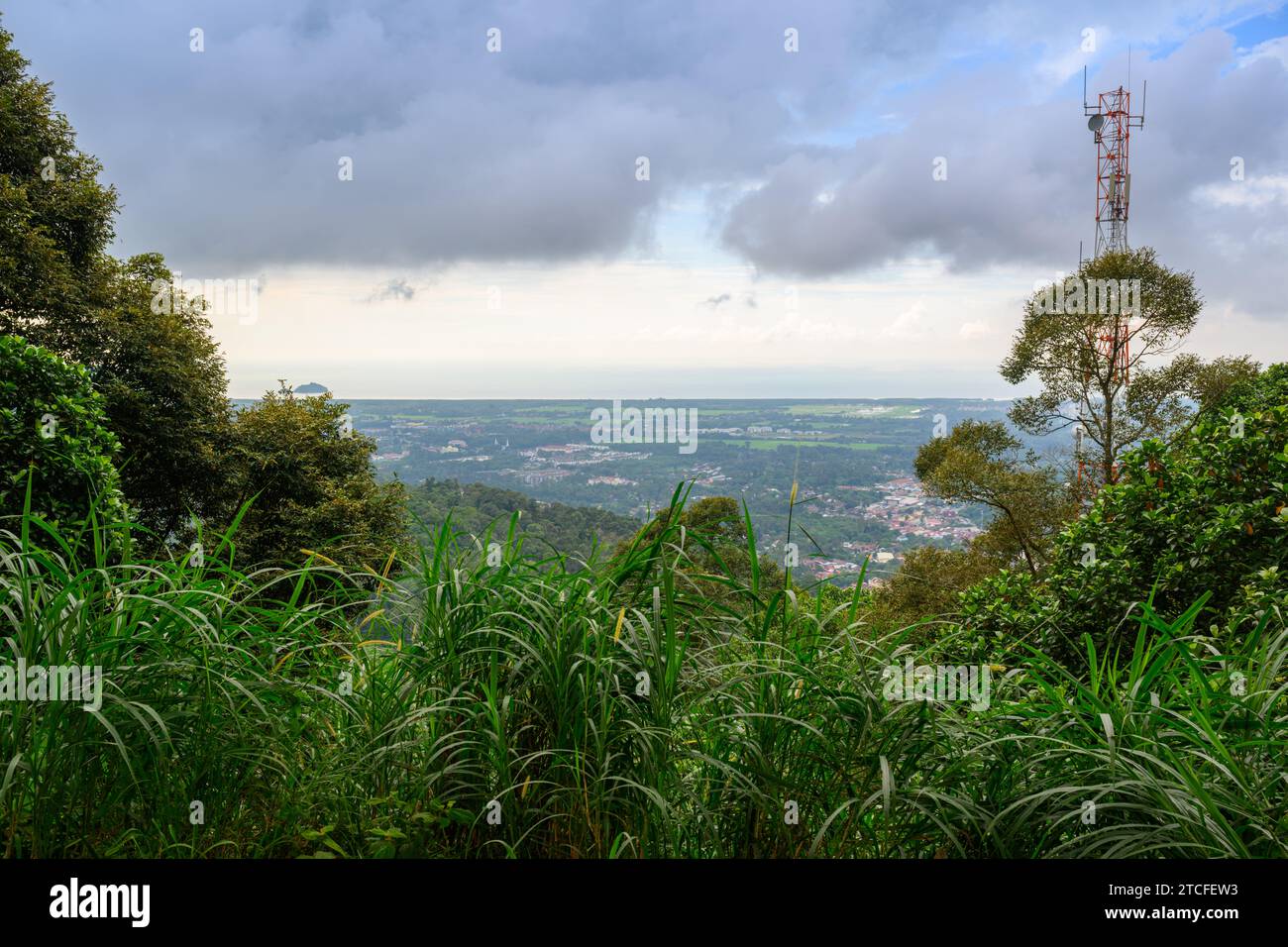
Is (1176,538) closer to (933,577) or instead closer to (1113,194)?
(933,577)

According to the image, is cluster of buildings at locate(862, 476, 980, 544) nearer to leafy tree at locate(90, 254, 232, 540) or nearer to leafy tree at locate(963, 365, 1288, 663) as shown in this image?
leafy tree at locate(963, 365, 1288, 663)

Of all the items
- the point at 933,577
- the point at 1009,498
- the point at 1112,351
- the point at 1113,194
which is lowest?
the point at 933,577

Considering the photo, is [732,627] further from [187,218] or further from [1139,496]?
[187,218]

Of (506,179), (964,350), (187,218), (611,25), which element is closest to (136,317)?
(187,218)

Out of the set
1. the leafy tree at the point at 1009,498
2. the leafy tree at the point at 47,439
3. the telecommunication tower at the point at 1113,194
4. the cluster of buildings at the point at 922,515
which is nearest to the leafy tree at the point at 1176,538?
the leafy tree at the point at 47,439

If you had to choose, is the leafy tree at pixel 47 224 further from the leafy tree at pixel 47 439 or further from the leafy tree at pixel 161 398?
the leafy tree at pixel 47 439

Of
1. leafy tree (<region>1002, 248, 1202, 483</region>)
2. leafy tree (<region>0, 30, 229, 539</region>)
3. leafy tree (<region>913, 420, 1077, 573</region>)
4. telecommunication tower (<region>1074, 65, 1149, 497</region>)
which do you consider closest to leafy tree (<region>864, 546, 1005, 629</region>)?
leafy tree (<region>913, 420, 1077, 573</region>)

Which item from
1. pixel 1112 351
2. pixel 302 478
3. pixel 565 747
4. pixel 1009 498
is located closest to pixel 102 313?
pixel 302 478
